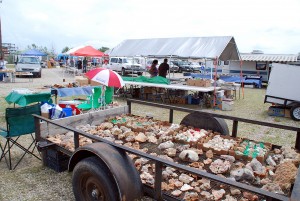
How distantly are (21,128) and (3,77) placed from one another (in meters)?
16.5

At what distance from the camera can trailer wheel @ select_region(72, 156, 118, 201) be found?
8.76 ft

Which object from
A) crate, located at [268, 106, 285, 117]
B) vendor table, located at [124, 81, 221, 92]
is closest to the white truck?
crate, located at [268, 106, 285, 117]

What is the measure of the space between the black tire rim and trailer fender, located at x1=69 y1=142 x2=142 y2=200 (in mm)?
275

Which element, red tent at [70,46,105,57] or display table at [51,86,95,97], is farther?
red tent at [70,46,105,57]

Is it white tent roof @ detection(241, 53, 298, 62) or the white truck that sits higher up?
white tent roof @ detection(241, 53, 298, 62)

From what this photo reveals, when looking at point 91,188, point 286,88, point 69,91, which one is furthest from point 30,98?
point 286,88

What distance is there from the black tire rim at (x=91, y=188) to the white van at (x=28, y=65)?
2124 cm

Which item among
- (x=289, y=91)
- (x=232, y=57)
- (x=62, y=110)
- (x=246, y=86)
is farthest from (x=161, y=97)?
(x=246, y=86)

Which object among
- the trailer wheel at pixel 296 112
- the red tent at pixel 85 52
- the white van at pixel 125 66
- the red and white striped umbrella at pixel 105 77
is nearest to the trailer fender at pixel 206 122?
the red and white striped umbrella at pixel 105 77

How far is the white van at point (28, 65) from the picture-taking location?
854 inches

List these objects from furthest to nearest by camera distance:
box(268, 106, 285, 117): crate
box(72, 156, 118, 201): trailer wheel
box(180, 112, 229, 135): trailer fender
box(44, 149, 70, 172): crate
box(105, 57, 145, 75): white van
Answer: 1. box(105, 57, 145, 75): white van
2. box(268, 106, 285, 117): crate
3. box(180, 112, 229, 135): trailer fender
4. box(44, 149, 70, 172): crate
5. box(72, 156, 118, 201): trailer wheel

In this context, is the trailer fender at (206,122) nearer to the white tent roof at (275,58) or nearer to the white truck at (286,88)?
the white truck at (286,88)

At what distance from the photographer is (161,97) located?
12.5m

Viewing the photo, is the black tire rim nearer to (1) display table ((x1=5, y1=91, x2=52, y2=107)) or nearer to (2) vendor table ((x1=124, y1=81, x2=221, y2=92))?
(1) display table ((x1=5, y1=91, x2=52, y2=107))
